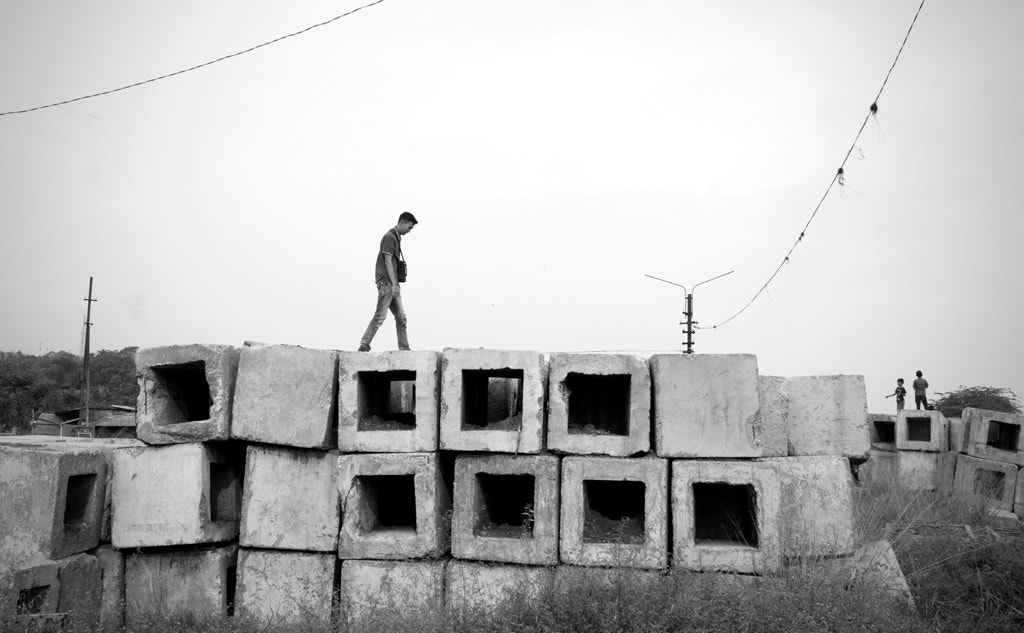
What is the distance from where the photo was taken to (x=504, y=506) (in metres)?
6.06

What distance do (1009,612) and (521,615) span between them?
346cm

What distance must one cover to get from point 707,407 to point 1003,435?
8345mm

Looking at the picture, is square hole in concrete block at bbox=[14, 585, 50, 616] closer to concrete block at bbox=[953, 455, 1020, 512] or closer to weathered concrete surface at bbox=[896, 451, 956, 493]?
concrete block at bbox=[953, 455, 1020, 512]

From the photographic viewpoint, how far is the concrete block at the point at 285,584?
5.13 m

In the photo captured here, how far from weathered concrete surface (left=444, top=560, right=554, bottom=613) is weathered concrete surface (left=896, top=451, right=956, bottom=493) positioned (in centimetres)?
814

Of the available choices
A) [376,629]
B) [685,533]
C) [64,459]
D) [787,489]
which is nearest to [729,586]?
[685,533]

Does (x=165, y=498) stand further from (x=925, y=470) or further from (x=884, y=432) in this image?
(x=884, y=432)

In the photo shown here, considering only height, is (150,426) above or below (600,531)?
above

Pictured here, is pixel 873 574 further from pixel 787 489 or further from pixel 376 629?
pixel 376 629

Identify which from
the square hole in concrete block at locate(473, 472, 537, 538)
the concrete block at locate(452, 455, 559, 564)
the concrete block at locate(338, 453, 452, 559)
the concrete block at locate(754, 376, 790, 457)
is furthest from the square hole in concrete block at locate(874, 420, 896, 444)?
the concrete block at locate(338, 453, 452, 559)

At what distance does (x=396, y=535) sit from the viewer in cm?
511

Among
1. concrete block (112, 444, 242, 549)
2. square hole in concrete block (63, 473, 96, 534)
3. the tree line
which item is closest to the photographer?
concrete block (112, 444, 242, 549)

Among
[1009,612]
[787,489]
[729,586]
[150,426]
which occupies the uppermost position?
[150,426]

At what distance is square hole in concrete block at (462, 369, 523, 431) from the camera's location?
5.69 m
